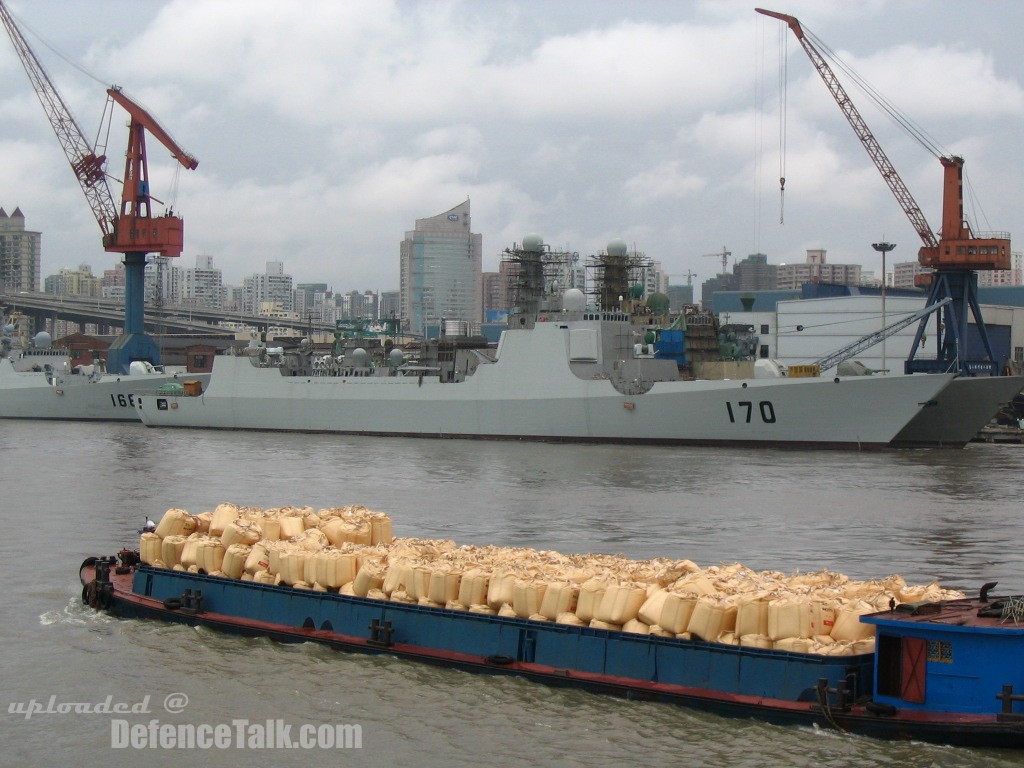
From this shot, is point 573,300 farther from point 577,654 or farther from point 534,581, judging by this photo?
point 577,654

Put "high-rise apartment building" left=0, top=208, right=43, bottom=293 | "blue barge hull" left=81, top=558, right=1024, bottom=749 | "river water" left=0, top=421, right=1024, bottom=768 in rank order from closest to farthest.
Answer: "blue barge hull" left=81, top=558, right=1024, bottom=749 < "river water" left=0, top=421, right=1024, bottom=768 < "high-rise apartment building" left=0, top=208, right=43, bottom=293

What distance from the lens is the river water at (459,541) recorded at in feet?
34.3

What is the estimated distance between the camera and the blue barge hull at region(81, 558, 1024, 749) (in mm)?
10023

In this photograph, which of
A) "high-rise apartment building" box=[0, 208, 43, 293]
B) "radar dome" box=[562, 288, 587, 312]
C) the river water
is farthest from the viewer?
"high-rise apartment building" box=[0, 208, 43, 293]

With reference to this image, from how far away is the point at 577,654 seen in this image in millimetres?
11555

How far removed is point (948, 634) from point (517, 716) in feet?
12.9

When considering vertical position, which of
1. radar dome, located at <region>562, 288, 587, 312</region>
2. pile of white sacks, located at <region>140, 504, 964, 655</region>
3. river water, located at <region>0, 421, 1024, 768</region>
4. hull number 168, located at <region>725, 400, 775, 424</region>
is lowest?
river water, located at <region>0, 421, 1024, 768</region>

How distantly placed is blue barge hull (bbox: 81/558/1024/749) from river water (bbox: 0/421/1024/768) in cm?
15

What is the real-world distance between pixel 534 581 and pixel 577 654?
1.00 m

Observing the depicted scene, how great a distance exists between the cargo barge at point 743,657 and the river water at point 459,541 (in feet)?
0.57

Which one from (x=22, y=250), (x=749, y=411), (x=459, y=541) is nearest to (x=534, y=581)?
(x=459, y=541)

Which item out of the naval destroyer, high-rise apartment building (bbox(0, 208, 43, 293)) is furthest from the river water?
high-rise apartment building (bbox(0, 208, 43, 293))

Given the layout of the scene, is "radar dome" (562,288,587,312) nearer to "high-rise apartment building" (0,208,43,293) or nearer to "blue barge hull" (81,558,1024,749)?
"blue barge hull" (81,558,1024,749)

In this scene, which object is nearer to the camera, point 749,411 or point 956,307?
point 749,411
